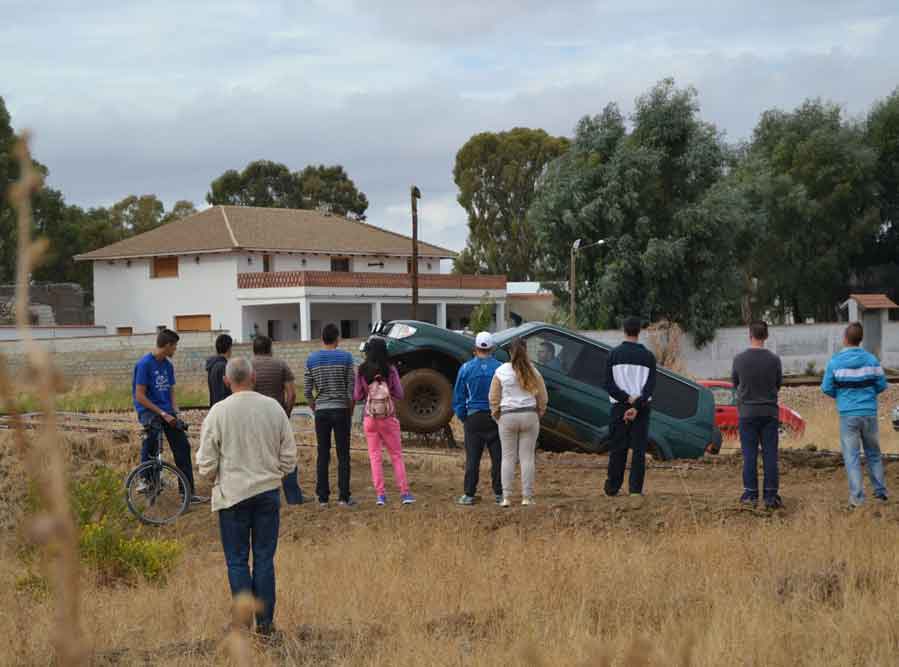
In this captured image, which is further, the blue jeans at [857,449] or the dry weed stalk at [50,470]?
the blue jeans at [857,449]

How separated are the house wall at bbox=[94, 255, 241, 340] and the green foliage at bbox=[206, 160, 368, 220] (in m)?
31.5

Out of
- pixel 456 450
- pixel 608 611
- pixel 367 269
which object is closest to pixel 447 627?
pixel 608 611

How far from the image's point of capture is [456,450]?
17922mm

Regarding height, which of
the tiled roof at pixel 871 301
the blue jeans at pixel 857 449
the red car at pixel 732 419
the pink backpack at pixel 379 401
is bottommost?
the red car at pixel 732 419

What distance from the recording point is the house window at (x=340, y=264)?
64.7 meters

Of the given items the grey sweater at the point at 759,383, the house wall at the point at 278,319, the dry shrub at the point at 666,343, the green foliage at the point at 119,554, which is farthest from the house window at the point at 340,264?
the green foliage at the point at 119,554

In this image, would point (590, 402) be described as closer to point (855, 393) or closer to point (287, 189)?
point (855, 393)

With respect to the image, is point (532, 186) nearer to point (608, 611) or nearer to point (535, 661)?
point (608, 611)

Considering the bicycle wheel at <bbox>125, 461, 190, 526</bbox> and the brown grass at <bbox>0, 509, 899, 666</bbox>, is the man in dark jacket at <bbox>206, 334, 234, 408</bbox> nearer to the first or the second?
the bicycle wheel at <bbox>125, 461, 190, 526</bbox>

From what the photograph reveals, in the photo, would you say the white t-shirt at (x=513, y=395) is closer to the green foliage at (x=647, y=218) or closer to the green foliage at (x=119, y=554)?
the green foliage at (x=119, y=554)

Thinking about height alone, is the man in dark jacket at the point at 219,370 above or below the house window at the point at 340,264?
below

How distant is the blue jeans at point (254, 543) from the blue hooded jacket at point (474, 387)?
4.95 meters

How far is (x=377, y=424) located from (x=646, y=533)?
3072mm

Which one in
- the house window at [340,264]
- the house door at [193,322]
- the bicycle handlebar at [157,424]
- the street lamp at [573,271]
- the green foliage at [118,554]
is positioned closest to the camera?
the green foliage at [118,554]
